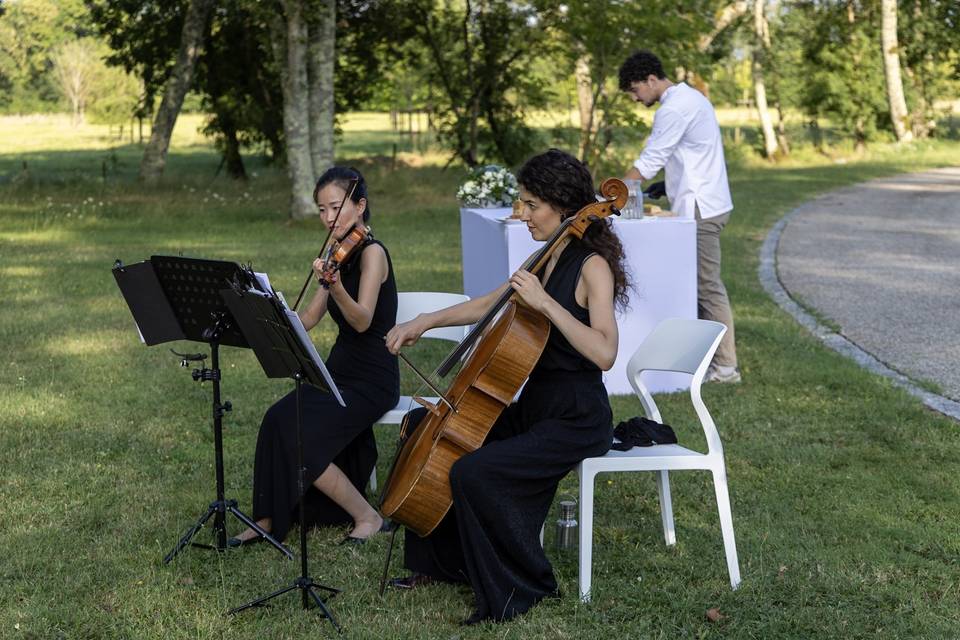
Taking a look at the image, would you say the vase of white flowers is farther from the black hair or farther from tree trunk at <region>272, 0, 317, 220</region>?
Result: tree trunk at <region>272, 0, 317, 220</region>

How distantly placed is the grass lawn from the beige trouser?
17.7 inches

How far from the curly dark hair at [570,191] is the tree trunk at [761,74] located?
29.5m

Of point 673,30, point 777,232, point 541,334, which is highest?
point 673,30

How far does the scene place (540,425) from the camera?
14.8 ft

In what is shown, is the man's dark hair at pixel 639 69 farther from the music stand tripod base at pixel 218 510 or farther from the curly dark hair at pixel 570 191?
the music stand tripod base at pixel 218 510

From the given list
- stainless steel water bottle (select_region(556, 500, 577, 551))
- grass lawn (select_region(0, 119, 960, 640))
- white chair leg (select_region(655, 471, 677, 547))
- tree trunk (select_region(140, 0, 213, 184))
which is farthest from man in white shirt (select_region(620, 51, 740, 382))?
tree trunk (select_region(140, 0, 213, 184))

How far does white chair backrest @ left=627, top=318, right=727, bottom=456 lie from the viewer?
4.76 metres

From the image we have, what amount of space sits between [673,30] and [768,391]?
13.4m

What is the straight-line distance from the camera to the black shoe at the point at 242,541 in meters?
5.13

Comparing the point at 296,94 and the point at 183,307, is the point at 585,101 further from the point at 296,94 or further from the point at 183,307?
the point at 183,307

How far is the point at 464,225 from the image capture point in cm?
989

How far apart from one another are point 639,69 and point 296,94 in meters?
10.6

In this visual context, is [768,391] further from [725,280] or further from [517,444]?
[725,280]

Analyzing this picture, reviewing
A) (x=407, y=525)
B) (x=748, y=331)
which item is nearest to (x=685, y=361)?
(x=407, y=525)
